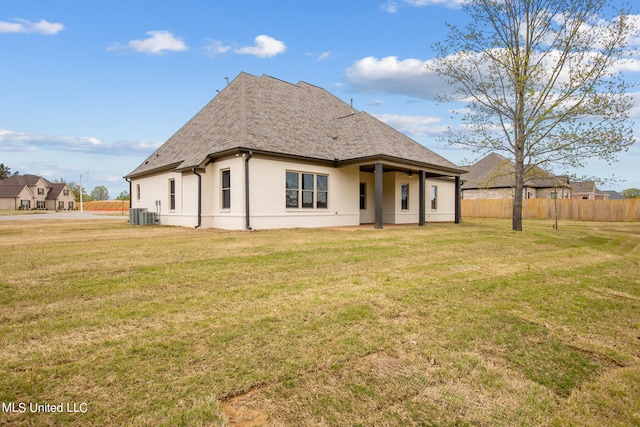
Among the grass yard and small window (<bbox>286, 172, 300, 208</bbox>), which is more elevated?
small window (<bbox>286, 172, 300, 208</bbox>)

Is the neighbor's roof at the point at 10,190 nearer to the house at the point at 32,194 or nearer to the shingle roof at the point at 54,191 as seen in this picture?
the house at the point at 32,194

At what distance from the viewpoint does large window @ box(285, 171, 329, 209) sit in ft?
49.5

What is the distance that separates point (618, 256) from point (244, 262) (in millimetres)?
9734

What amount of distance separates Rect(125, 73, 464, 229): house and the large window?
46 mm

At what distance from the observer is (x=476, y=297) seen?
484 centimetres

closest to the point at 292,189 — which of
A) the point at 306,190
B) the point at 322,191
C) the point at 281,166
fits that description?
the point at 306,190

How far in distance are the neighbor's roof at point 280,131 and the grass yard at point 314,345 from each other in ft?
29.9

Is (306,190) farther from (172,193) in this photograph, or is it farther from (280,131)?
(172,193)

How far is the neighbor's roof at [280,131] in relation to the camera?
1485 centimetres

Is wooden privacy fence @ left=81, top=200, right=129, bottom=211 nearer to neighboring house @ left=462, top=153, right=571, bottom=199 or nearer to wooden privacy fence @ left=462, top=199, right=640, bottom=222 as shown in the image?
neighboring house @ left=462, top=153, right=571, bottom=199

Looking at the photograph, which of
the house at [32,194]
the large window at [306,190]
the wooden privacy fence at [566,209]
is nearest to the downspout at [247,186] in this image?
the large window at [306,190]

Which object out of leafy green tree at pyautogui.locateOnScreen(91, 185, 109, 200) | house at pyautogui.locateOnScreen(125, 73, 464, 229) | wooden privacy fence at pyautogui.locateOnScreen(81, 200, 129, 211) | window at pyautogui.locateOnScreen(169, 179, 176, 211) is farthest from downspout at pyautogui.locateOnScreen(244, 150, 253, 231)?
leafy green tree at pyautogui.locateOnScreen(91, 185, 109, 200)

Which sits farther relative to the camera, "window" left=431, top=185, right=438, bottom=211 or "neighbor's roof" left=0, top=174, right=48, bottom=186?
"neighbor's roof" left=0, top=174, right=48, bottom=186

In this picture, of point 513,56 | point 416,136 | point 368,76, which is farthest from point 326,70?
point 513,56
